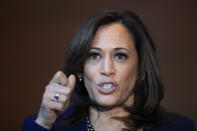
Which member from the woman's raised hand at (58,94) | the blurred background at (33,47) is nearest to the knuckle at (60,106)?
the woman's raised hand at (58,94)

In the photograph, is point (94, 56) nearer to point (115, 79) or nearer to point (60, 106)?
point (115, 79)

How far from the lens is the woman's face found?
1152 mm

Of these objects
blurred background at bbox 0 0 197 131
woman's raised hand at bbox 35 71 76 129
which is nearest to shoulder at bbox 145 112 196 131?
woman's raised hand at bbox 35 71 76 129

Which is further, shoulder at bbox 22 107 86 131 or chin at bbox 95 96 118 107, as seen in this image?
chin at bbox 95 96 118 107

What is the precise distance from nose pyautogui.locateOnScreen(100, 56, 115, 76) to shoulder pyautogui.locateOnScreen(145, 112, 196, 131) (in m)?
0.32

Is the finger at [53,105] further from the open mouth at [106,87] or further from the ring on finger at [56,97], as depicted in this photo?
the open mouth at [106,87]

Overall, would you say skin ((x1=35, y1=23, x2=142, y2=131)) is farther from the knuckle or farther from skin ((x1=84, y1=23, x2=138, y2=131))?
the knuckle

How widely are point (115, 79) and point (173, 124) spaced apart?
359mm

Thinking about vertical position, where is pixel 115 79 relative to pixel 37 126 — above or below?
above

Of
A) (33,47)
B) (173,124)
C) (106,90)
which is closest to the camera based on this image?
(106,90)

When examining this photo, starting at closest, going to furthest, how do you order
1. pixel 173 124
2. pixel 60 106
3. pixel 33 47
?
pixel 60 106 → pixel 173 124 → pixel 33 47

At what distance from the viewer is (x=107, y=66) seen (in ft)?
3.77

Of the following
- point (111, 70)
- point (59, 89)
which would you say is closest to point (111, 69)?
point (111, 70)

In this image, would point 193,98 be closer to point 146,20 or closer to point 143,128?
point 146,20
